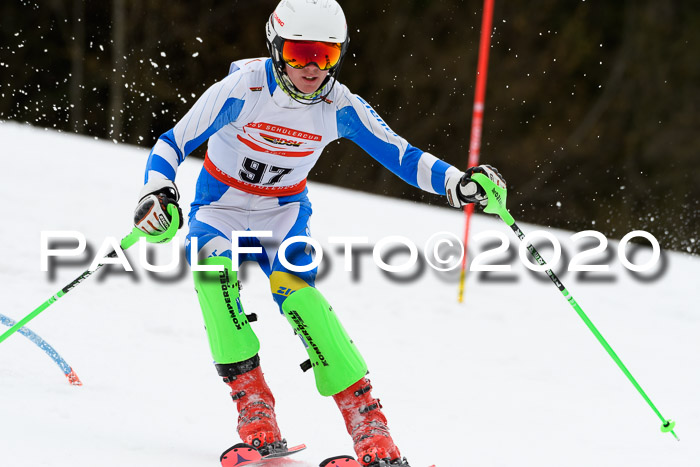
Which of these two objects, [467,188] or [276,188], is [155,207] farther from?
[467,188]

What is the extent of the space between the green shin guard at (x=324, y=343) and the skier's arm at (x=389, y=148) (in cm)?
65

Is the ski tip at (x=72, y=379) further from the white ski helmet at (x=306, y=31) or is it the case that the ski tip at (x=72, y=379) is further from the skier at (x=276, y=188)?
the white ski helmet at (x=306, y=31)

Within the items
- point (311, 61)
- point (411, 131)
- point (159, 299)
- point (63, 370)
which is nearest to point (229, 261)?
point (311, 61)

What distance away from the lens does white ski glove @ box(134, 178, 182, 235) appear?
274 cm

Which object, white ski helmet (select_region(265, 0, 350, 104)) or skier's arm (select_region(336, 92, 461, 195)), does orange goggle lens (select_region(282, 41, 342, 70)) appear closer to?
white ski helmet (select_region(265, 0, 350, 104))

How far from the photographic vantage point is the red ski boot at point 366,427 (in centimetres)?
273

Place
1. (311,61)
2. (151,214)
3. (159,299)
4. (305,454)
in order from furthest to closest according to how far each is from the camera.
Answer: (159,299), (305,454), (311,61), (151,214)

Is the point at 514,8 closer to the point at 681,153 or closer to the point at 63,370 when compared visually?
the point at 681,153

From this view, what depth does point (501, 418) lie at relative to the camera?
13.1ft

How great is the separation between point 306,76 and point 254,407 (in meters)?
1.16

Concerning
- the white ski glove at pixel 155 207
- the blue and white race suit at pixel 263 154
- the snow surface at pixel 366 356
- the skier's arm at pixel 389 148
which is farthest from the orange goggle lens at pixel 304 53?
the snow surface at pixel 366 356

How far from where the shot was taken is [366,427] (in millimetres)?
2807

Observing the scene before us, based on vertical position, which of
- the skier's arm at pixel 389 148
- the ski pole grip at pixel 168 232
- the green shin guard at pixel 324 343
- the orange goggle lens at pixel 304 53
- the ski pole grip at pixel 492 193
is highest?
the orange goggle lens at pixel 304 53

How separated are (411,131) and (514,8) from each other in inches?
144
